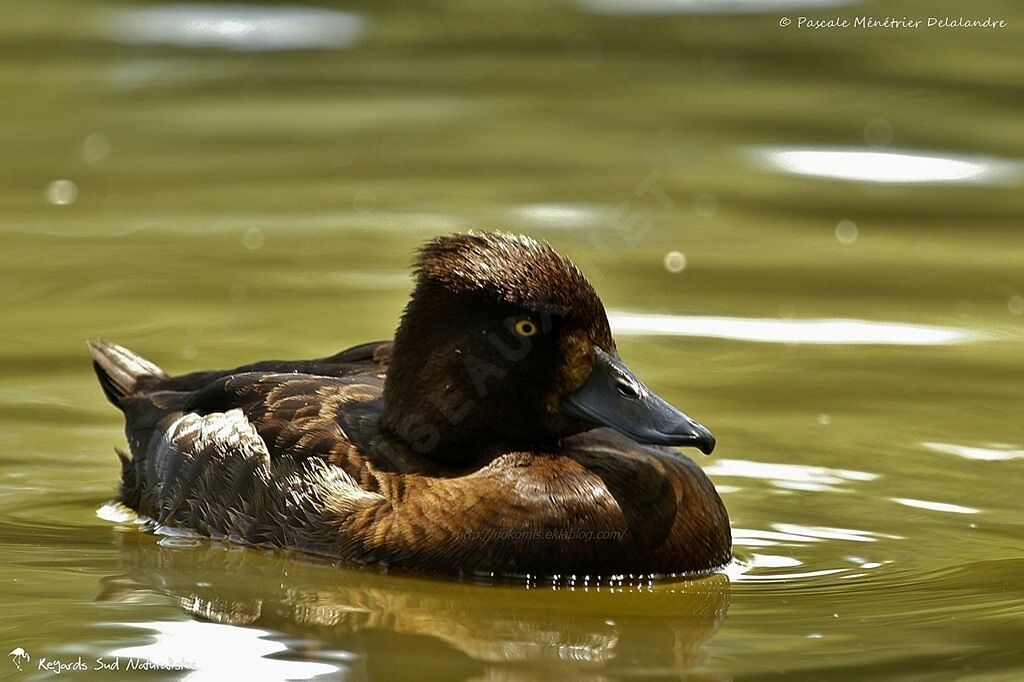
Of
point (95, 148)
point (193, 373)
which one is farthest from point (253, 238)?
point (193, 373)

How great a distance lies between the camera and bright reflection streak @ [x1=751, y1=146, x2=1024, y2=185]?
12023 mm

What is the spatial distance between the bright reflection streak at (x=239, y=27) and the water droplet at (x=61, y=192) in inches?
115

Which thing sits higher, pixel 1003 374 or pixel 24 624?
pixel 1003 374

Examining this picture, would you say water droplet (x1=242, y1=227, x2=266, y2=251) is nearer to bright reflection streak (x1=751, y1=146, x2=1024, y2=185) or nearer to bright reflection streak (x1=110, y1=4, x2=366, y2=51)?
bright reflection streak (x1=751, y1=146, x2=1024, y2=185)

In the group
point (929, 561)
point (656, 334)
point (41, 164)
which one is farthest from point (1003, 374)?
point (41, 164)

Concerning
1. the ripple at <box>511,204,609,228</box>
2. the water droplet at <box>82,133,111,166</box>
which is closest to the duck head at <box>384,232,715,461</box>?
the ripple at <box>511,204,609,228</box>

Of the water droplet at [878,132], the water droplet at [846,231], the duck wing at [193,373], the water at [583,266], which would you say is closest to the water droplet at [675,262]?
the water at [583,266]

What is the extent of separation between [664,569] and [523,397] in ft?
2.36

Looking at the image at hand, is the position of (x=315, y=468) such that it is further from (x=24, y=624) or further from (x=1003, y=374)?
(x=1003, y=374)

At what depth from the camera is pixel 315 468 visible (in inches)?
268

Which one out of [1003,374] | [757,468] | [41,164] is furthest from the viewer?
[41,164]

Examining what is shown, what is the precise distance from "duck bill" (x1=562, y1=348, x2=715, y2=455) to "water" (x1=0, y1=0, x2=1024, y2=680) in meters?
0.46

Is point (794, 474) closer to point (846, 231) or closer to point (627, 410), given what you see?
point (627, 410)

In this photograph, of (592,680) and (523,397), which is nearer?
(592,680)
